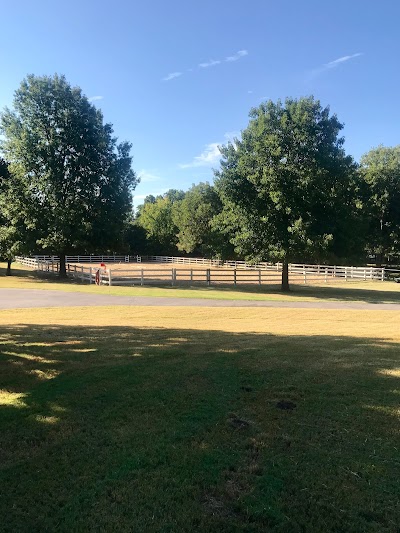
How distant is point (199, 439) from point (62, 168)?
3022 centimetres

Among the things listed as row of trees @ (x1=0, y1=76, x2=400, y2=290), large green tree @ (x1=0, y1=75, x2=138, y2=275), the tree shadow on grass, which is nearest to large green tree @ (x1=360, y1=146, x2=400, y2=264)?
row of trees @ (x1=0, y1=76, x2=400, y2=290)

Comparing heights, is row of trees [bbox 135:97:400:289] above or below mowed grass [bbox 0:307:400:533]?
above

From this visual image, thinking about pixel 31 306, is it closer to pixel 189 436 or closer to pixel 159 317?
pixel 159 317

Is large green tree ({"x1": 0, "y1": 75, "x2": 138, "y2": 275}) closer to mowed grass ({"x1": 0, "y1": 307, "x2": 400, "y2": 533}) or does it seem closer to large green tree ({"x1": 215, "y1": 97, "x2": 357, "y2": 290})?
large green tree ({"x1": 215, "y1": 97, "x2": 357, "y2": 290})

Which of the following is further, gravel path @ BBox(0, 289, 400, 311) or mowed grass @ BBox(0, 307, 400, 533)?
gravel path @ BBox(0, 289, 400, 311)

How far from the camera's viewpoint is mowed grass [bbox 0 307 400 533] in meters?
2.79

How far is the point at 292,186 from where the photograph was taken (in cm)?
2375

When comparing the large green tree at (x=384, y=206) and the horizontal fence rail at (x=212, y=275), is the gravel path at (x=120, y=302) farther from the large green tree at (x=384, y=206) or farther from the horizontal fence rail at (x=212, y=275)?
the large green tree at (x=384, y=206)

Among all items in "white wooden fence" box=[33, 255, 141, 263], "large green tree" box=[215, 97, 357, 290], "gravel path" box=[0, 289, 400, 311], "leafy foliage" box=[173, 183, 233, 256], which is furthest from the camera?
"leafy foliage" box=[173, 183, 233, 256]

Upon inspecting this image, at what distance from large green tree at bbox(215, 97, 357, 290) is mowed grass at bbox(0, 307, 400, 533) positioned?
16793mm

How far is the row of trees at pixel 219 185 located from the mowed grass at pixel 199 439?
17.4 meters

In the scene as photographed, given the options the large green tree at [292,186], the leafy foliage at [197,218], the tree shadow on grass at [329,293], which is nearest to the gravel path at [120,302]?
the tree shadow on grass at [329,293]

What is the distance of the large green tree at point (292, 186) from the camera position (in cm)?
2347

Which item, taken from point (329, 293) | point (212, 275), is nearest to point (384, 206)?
point (329, 293)
